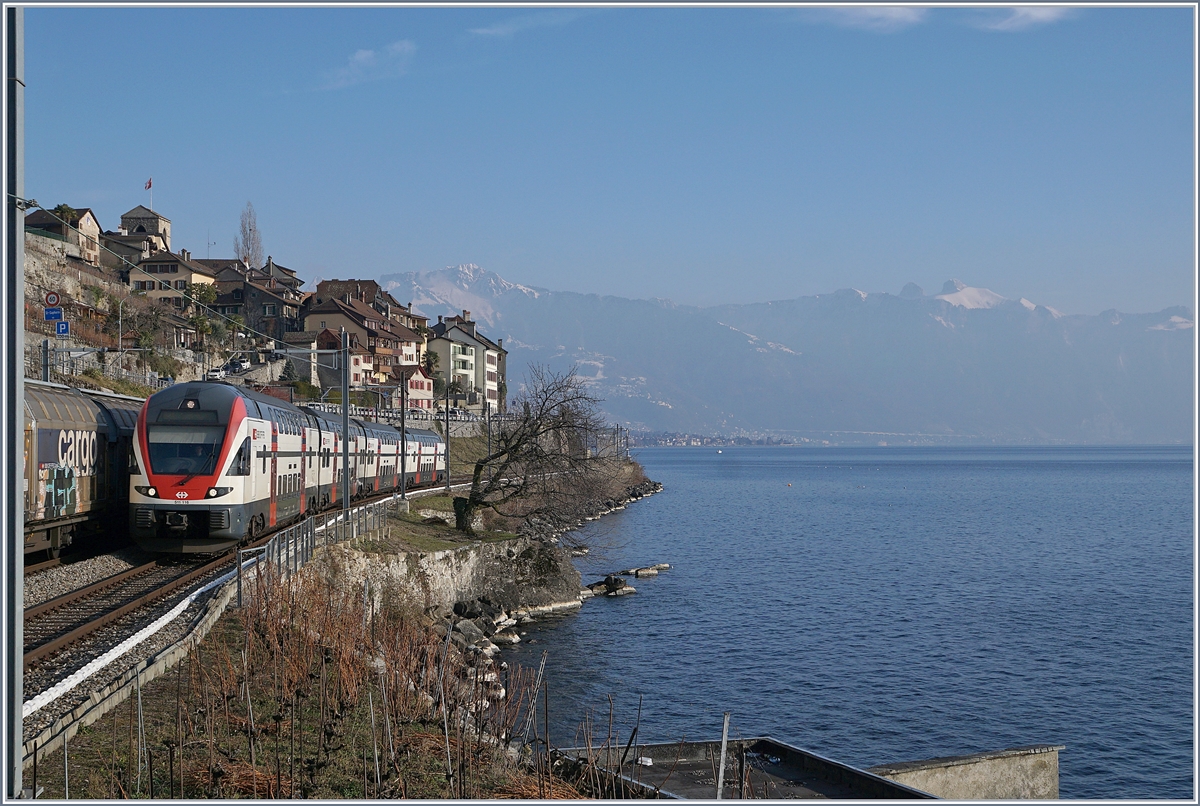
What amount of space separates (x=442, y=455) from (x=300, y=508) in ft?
122

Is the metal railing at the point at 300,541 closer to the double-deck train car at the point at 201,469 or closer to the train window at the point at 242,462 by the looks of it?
the double-deck train car at the point at 201,469

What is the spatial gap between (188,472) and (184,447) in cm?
58

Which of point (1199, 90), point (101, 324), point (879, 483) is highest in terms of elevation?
point (101, 324)

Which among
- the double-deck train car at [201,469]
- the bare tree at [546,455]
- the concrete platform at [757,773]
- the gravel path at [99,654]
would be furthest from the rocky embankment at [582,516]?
the concrete platform at [757,773]

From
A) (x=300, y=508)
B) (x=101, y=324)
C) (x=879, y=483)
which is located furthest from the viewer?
(x=879, y=483)

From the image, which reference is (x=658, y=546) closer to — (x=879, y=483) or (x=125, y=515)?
(x=125, y=515)

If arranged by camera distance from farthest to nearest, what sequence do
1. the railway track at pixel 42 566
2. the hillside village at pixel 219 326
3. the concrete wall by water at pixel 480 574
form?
the hillside village at pixel 219 326
the concrete wall by water at pixel 480 574
the railway track at pixel 42 566

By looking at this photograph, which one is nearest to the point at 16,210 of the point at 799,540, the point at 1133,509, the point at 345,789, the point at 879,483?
the point at 345,789

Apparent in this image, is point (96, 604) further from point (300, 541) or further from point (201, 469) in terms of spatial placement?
point (300, 541)

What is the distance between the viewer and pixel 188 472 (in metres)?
22.3

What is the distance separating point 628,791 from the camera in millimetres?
12641

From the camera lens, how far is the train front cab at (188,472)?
73.2ft

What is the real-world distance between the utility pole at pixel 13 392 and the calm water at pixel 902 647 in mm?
14532

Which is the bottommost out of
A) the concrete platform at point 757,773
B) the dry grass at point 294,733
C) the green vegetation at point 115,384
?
the concrete platform at point 757,773
